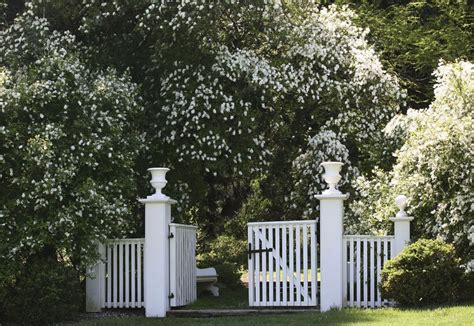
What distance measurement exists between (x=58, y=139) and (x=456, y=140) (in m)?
5.10

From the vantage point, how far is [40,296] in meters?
9.48

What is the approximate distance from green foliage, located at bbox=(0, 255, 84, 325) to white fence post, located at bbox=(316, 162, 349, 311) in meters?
3.14

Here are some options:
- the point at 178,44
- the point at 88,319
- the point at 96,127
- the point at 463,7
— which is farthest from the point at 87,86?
the point at 463,7

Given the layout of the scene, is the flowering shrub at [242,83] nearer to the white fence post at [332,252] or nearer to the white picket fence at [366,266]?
the white fence post at [332,252]

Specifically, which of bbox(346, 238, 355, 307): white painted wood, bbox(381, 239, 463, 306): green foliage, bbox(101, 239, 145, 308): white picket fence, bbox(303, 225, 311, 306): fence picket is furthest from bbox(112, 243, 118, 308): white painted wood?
bbox(381, 239, 463, 306): green foliage

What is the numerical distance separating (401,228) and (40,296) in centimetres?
459

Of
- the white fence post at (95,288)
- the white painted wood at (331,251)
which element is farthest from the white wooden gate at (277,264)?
the white fence post at (95,288)

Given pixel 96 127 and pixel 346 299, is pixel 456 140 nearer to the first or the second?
pixel 346 299

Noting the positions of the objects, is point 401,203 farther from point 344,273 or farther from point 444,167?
point 344,273

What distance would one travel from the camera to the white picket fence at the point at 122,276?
10500 millimetres

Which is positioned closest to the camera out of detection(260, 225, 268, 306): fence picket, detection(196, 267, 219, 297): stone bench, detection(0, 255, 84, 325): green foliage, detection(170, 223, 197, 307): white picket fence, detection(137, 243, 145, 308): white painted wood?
detection(0, 255, 84, 325): green foliage

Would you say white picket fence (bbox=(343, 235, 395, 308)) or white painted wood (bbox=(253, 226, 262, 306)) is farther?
white painted wood (bbox=(253, 226, 262, 306))

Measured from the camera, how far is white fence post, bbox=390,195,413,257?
984 centimetres

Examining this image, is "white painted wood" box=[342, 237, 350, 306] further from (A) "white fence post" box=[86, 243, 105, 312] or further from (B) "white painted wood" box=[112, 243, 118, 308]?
(A) "white fence post" box=[86, 243, 105, 312]
